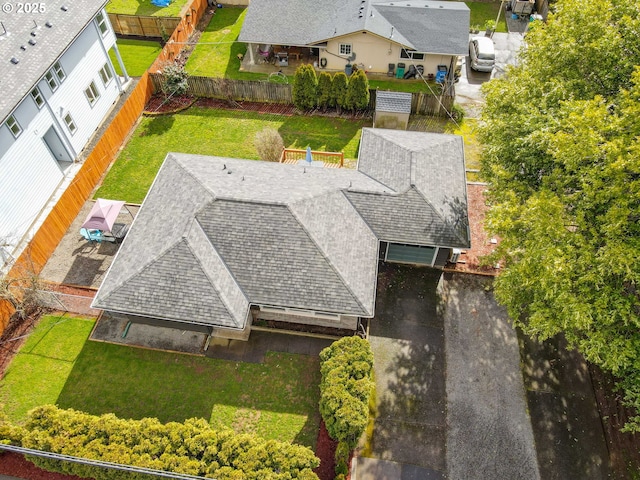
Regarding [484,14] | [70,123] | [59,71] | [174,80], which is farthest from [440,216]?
[484,14]

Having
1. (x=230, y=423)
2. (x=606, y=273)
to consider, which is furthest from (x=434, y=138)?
(x=230, y=423)

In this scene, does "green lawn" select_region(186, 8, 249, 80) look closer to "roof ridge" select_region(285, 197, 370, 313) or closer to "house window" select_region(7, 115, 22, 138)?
"house window" select_region(7, 115, 22, 138)

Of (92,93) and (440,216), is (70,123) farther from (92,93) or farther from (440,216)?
(440,216)

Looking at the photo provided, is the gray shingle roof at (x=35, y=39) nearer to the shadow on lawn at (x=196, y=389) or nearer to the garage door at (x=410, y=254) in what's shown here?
the shadow on lawn at (x=196, y=389)

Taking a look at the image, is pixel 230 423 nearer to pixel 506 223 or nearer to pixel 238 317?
pixel 238 317

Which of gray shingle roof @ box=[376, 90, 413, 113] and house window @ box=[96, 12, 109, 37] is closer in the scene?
gray shingle roof @ box=[376, 90, 413, 113]

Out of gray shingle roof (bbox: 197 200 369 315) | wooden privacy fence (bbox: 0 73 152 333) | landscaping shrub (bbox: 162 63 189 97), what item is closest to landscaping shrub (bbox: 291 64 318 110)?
landscaping shrub (bbox: 162 63 189 97)
